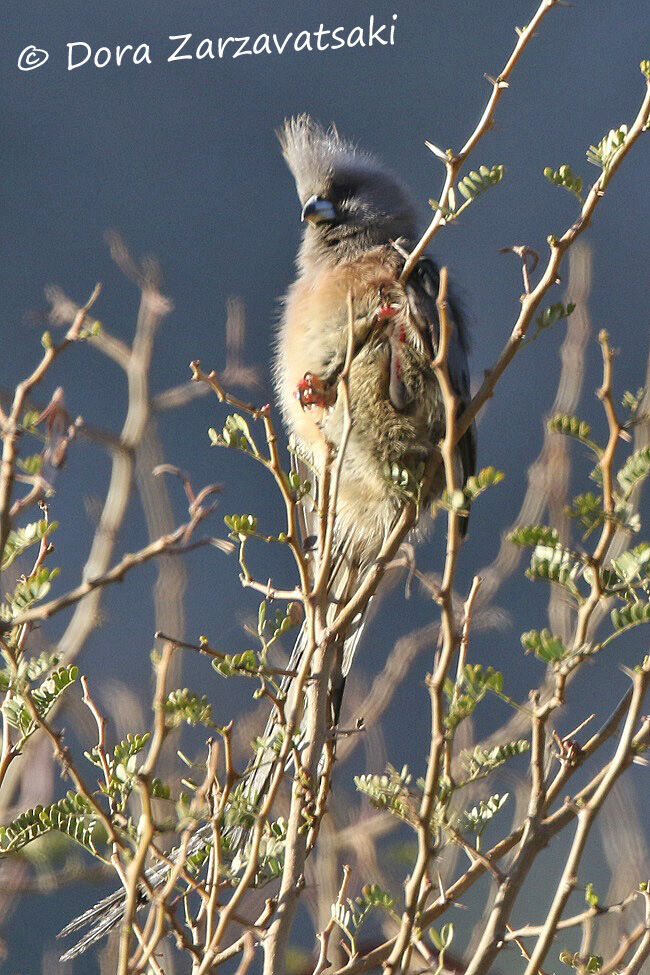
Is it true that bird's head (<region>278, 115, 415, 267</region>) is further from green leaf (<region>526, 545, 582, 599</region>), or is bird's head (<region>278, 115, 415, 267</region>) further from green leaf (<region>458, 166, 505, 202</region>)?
green leaf (<region>526, 545, 582, 599</region>)

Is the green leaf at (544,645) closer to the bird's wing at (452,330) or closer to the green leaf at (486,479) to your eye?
the green leaf at (486,479)

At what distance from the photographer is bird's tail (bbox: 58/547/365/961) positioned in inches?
73.6

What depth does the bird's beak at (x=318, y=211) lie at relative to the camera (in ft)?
11.1

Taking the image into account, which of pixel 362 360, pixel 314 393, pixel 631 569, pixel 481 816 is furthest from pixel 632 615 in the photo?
pixel 362 360

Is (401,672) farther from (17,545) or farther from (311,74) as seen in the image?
(311,74)

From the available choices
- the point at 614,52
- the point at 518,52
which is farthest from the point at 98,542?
the point at 614,52

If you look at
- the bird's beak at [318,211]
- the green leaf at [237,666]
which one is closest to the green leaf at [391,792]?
the green leaf at [237,666]

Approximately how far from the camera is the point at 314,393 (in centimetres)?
270

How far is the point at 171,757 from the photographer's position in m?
3.01

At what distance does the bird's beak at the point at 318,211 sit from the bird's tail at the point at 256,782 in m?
0.95

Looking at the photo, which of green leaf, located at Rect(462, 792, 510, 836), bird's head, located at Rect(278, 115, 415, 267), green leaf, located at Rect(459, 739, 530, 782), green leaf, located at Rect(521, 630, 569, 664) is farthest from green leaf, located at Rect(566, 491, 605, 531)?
bird's head, located at Rect(278, 115, 415, 267)

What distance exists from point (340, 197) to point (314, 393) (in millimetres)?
974

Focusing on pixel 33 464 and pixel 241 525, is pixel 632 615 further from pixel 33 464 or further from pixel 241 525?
pixel 33 464

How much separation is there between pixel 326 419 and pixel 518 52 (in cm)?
126
